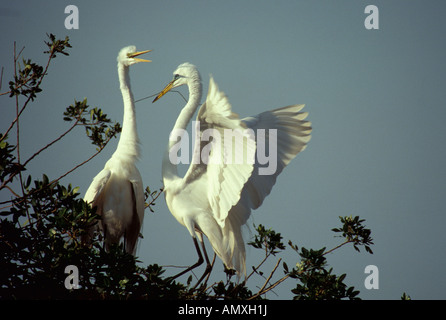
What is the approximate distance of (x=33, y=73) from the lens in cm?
437

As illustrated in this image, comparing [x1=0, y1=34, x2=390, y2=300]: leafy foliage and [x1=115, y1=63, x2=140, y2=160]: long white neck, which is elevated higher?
[x1=115, y1=63, x2=140, y2=160]: long white neck

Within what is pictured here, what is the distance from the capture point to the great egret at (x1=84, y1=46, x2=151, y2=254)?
18.2ft

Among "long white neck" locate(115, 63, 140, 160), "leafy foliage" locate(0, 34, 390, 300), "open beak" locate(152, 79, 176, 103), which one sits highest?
"open beak" locate(152, 79, 176, 103)

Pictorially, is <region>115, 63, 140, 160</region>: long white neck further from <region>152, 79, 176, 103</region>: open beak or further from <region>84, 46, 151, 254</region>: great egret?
<region>152, 79, 176, 103</region>: open beak

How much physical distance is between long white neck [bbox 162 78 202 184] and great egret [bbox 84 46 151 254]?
0.33 m

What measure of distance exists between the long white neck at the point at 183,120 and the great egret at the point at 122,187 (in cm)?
33

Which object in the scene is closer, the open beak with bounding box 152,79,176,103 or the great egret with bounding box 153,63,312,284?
the great egret with bounding box 153,63,312,284

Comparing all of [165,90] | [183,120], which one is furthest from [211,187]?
[165,90]

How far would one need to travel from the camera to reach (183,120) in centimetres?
543

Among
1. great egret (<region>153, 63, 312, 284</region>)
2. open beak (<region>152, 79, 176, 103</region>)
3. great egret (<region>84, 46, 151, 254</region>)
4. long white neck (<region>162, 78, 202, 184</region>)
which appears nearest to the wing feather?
great egret (<region>153, 63, 312, 284</region>)

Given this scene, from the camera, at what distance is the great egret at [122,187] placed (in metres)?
5.56
